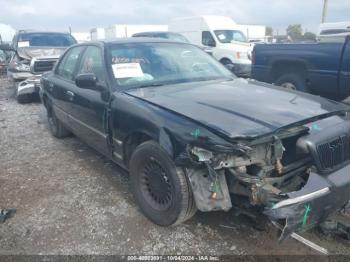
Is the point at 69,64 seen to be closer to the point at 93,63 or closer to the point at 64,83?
the point at 64,83

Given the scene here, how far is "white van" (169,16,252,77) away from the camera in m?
11.9

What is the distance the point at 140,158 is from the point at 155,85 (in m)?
0.91

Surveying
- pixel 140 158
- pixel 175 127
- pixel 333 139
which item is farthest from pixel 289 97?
pixel 140 158

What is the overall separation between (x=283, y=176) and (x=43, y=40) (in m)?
9.83

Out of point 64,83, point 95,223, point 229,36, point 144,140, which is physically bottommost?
point 95,223

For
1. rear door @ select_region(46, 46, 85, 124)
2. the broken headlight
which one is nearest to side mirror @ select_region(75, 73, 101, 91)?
rear door @ select_region(46, 46, 85, 124)

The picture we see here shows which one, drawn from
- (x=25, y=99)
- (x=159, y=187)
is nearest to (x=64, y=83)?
(x=159, y=187)

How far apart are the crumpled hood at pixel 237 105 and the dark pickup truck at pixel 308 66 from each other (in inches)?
126

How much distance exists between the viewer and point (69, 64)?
489cm

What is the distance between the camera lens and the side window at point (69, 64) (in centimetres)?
468

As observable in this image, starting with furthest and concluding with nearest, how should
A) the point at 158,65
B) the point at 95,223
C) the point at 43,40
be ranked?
1. the point at 43,40
2. the point at 158,65
3. the point at 95,223

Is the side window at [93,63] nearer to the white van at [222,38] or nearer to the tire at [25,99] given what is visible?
the tire at [25,99]

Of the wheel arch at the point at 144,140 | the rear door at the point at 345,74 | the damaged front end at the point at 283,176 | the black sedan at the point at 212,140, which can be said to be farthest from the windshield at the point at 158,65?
the rear door at the point at 345,74

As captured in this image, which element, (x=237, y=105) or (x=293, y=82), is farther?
(x=293, y=82)
